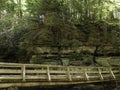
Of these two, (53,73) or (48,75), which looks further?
(53,73)

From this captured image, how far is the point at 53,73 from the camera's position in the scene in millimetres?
14383

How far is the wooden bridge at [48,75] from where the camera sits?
10.9 m

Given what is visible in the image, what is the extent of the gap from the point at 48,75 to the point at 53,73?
212 centimetres

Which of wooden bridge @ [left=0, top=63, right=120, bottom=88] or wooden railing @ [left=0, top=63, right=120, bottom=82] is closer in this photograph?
wooden bridge @ [left=0, top=63, right=120, bottom=88]

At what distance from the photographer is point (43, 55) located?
56.3 ft

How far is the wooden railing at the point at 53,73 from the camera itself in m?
11.0

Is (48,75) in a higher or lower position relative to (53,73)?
higher

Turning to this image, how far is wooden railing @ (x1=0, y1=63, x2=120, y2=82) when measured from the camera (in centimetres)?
1104

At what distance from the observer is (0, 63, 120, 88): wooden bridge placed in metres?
10.9

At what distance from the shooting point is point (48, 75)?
12.3 metres

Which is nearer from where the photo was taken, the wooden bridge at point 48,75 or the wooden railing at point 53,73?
the wooden bridge at point 48,75

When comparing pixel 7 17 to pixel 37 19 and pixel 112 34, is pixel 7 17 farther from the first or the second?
pixel 112 34

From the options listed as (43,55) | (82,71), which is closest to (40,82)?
(82,71)

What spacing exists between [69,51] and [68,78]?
461 centimetres
